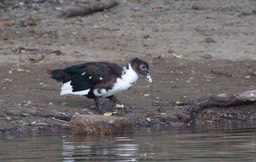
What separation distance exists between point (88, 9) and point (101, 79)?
5.20m

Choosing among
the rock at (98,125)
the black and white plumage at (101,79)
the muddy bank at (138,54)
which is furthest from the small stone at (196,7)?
the rock at (98,125)

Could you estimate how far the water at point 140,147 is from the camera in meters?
10.2

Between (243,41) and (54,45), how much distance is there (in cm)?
302

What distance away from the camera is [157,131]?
13.0 meters

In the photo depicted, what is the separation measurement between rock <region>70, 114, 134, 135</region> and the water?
6.6 inches

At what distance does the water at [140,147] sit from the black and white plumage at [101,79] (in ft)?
2.78

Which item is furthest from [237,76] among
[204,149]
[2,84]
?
[204,149]

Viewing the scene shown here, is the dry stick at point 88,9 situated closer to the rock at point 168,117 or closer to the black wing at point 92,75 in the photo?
the black wing at point 92,75

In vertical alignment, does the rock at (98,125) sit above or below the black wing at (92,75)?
below

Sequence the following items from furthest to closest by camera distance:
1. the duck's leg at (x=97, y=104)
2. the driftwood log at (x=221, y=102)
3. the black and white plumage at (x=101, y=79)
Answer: the driftwood log at (x=221, y=102), the duck's leg at (x=97, y=104), the black and white plumage at (x=101, y=79)

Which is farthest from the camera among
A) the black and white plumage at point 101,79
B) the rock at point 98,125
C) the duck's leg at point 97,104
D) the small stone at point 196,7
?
the small stone at point 196,7

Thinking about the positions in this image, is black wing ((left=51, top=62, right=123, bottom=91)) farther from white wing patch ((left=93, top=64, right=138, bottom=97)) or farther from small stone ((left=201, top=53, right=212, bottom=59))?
small stone ((left=201, top=53, right=212, bottom=59))

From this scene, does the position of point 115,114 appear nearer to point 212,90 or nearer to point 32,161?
point 212,90

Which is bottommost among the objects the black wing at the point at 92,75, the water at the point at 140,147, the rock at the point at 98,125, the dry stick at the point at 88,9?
the water at the point at 140,147
